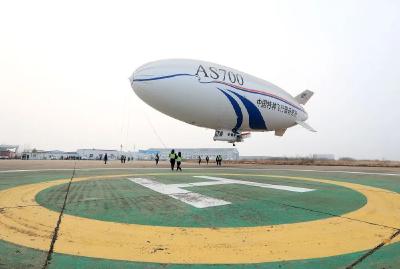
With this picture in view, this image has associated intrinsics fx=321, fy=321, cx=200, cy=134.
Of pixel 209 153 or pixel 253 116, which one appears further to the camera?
pixel 209 153

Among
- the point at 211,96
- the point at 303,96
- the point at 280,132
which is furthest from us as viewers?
the point at 303,96

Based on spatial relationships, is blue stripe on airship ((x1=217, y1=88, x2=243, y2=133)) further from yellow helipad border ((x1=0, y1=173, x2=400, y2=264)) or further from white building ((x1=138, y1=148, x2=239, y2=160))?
white building ((x1=138, y1=148, x2=239, y2=160))

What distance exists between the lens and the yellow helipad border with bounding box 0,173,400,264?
4109mm

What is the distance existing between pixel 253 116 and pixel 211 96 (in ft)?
18.2

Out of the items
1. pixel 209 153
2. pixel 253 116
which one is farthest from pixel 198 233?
pixel 209 153

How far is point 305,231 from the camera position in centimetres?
524

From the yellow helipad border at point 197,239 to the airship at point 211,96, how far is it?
53.7ft

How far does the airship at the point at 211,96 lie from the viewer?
21.8 metres

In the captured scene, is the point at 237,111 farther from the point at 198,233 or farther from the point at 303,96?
the point at 198,233

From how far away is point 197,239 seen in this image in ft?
15.6

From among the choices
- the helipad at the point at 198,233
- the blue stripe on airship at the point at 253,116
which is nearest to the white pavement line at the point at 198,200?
the helipad at the point at 198,233

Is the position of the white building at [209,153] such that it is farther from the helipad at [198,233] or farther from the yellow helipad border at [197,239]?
the yellow helipad border at [197,239]

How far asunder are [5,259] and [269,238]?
3.50 metres

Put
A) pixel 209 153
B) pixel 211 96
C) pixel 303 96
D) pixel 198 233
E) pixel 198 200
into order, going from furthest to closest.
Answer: pixel 209 153 → pixel 303 96 → pixel 211 96 → pixel 198 200 → pixel 198 233
